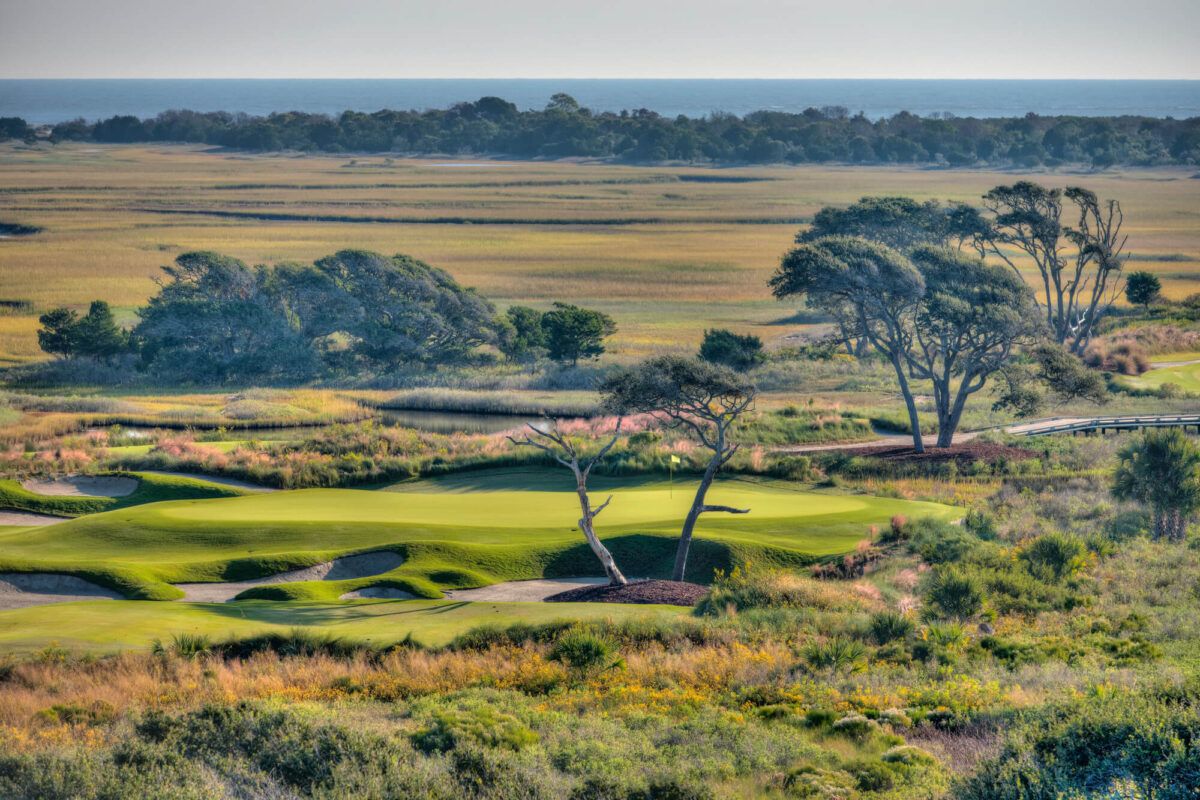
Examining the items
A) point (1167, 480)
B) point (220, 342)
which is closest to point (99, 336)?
point (220, 342)

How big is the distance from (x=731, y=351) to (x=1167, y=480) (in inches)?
1027

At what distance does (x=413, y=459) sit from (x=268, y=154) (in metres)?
174

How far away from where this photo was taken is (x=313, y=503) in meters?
29.2

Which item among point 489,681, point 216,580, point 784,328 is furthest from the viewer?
point 784,328

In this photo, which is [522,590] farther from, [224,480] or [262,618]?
[224,480]

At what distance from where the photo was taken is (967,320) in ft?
121

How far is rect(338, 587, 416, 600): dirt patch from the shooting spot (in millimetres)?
22953

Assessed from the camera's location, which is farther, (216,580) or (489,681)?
(216,580)

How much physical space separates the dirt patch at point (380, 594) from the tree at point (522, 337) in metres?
35.7

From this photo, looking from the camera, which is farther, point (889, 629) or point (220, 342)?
point (220, 342)

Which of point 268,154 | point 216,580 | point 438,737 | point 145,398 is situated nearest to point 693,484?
point 216,580

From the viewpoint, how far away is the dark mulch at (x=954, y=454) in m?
36.3

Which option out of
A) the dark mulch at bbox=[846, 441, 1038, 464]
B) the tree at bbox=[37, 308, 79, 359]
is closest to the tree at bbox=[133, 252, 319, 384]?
the tree at bbox=[37, 308, 79, 359]

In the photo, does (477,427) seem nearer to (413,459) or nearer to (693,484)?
(413,459)
